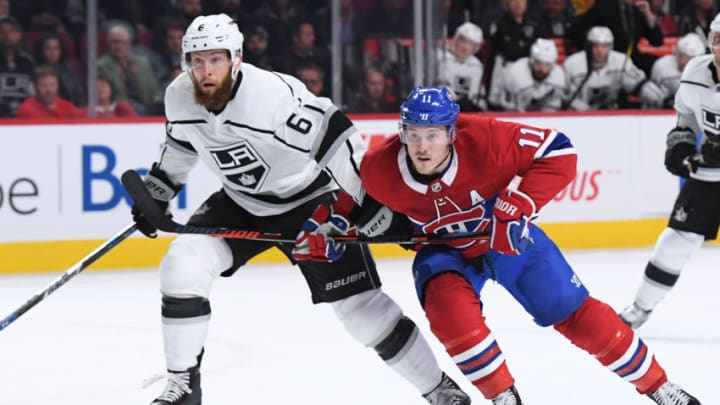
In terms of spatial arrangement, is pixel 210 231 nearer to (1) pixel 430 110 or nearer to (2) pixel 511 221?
(1) pixel 430 110

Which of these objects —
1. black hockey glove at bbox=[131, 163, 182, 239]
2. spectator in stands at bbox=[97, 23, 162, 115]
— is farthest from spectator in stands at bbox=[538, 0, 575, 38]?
black hockey glove at bbox=[131, 163, 182, 239]

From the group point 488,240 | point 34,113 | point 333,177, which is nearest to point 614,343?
point 488,240

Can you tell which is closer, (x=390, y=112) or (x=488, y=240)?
(x=488, y=240)

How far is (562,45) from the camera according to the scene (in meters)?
7.71

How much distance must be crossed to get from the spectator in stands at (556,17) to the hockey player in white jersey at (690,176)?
10.0 ft

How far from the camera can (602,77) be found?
7477 millimetres

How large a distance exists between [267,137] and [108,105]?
3.02m

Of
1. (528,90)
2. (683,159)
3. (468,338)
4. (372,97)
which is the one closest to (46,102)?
(372,97)

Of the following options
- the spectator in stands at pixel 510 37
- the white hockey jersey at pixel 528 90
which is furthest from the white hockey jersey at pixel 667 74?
the spectator in stands at pixel 510 37

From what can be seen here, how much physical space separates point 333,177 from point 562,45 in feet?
15.2

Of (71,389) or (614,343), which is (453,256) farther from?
(71,389)

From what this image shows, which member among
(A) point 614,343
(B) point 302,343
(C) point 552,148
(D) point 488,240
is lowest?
(B) point 302,343

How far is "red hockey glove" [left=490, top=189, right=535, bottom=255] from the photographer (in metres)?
2.92

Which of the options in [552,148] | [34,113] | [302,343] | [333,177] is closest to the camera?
[552,148]
